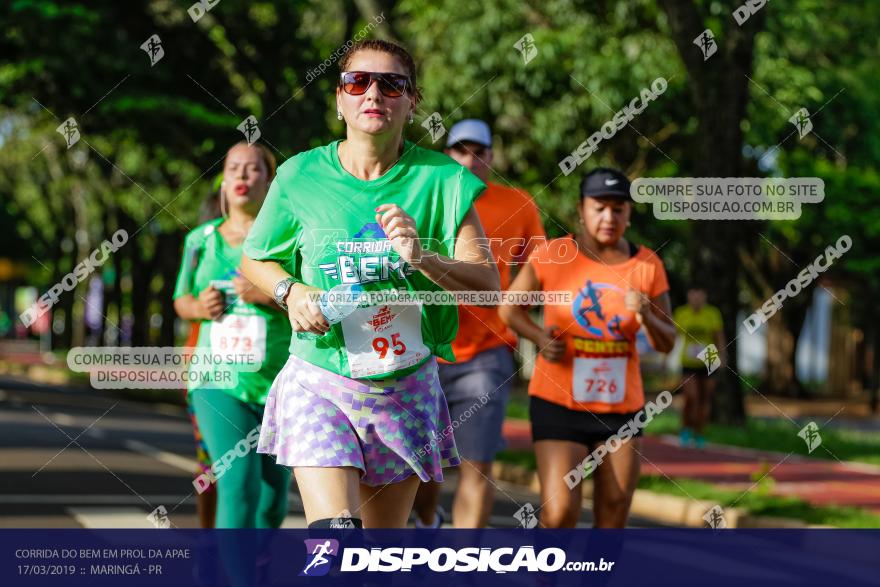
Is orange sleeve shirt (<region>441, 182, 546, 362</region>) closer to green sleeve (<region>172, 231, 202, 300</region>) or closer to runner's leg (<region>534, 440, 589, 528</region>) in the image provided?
runner's leg (<region>534, 440, 589, 528</region>)

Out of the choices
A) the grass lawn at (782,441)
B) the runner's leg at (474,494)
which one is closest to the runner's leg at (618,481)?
the runner's leg at (474,494)

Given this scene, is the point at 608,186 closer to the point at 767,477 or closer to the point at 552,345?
the point at 552,345

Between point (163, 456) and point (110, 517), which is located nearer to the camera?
point (110, 517)

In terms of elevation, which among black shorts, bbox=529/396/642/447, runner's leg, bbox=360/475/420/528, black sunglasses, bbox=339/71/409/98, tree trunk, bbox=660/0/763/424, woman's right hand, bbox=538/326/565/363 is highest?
tree trunk, bbox=660/0/763/424

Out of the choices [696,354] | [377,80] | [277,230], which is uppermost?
[696,354]

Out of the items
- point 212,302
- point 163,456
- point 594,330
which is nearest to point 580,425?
point 594,330

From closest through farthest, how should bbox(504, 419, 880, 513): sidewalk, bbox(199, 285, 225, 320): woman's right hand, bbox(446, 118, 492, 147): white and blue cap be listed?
bbox(199, 285, 225, 320): woman's right hand
bbox(446, 118, 492, 147): white and blue cap
bbox(504, 419, 880, 513): sidewalk

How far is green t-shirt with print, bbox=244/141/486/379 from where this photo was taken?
4.25 metres

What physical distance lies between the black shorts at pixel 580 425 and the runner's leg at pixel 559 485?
34mm

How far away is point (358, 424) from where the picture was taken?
4.25 m

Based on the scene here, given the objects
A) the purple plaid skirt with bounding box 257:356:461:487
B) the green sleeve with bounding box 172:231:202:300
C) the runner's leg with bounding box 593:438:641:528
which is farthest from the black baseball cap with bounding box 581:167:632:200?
the purple plaid skirt with bounding box 257:356:461:487

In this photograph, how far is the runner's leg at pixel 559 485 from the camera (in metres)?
6.20

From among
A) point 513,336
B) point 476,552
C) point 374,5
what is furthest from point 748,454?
point 476,552

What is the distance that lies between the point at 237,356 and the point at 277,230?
6.59 feet
